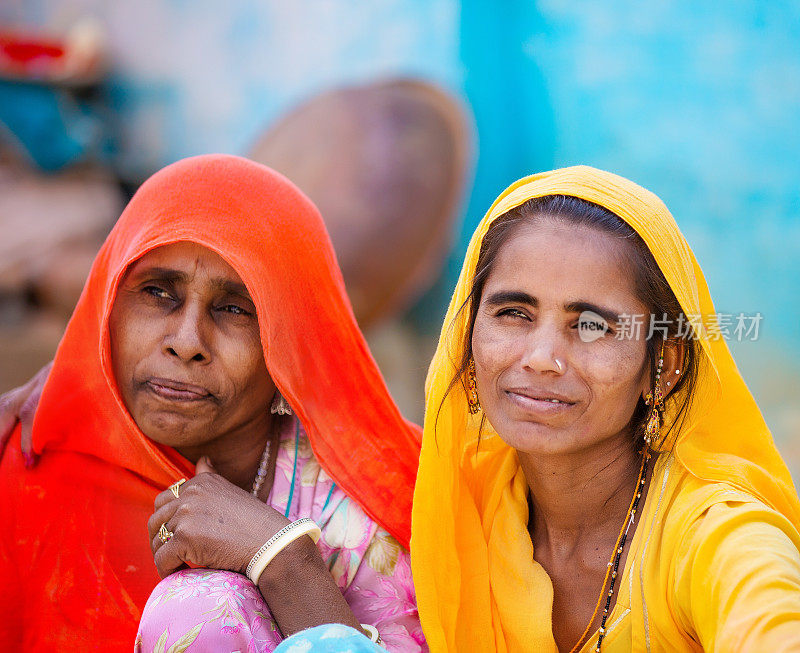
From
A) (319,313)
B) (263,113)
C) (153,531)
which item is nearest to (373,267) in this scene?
(263,113)

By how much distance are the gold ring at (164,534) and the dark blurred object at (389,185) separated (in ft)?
9.62

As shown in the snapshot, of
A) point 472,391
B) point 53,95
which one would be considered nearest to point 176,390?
point 472,391

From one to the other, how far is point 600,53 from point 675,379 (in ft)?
8.16

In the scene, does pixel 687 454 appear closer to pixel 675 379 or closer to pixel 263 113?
pixel 675 379

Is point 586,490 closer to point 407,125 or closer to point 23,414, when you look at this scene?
point 23,414

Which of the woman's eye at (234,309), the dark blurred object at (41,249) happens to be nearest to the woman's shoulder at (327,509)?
the woman's eye at (234,309)

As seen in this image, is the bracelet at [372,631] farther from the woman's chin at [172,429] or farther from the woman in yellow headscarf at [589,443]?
the woman's chin at [172,429]

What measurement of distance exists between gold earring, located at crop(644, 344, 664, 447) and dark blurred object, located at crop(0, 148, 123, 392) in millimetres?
3765

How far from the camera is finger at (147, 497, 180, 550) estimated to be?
1996mm

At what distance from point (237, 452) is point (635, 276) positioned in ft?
3.50

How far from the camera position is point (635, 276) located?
6.14 feet

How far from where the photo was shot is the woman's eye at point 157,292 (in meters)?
2.13

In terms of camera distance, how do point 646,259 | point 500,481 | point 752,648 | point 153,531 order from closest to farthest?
1. point 752,648
2. point 646,259
3. point 153,531
4. point 500,481

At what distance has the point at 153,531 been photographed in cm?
202
